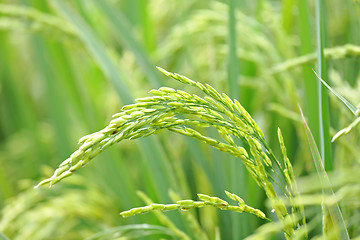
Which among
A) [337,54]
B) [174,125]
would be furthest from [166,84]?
[174,125]

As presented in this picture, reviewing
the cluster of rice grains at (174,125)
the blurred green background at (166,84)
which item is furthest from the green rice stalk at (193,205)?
the blurred green background at (166,84)

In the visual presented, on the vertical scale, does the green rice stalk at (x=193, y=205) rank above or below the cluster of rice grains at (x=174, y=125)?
below

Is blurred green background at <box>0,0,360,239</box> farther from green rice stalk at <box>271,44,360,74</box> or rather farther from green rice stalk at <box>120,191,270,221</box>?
green rice stalk at <box>120,191,270,221</box>

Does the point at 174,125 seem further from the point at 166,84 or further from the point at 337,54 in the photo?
the point at 166,84

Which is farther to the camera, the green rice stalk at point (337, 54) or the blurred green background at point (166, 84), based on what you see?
the blurred green background at point (166, 84)

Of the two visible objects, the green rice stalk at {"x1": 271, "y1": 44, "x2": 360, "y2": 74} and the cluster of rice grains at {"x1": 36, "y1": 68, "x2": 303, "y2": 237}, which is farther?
the green rice stalk at {"x1": 271, "y1": 44, "x2": 360, "y2": 74}

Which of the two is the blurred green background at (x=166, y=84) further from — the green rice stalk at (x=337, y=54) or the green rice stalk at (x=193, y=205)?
the green rice stalk at (x=193, y=205)

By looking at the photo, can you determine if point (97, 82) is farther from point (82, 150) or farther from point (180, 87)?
point (82, 150)

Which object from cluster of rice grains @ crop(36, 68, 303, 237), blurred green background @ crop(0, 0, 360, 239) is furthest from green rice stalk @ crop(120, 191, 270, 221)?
blurred green background @ crop(0, 0, 360, 239)
